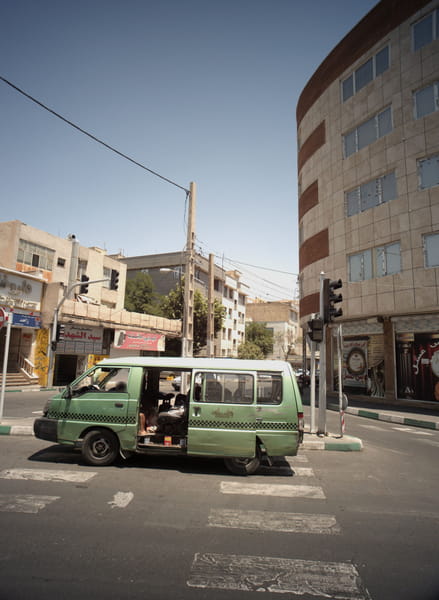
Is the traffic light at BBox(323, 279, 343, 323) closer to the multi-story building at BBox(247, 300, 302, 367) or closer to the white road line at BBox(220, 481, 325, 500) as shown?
the white road line at BBox(220, 481, 325, 500)

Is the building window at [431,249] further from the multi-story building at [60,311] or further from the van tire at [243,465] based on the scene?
the multi-story building at [60,311]

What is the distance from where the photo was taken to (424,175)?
60.1 feet

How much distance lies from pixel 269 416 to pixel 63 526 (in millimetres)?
3635

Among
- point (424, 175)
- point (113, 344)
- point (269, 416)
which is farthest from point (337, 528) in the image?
point (113, 344)

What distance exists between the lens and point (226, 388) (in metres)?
6.96

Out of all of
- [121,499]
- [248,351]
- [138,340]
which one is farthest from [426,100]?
[248,351]

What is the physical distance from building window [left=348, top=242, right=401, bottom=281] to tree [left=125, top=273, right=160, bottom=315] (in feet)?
93.1

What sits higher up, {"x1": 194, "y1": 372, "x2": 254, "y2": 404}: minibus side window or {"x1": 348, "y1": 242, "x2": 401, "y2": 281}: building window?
{"x1": 348, "y1": 242, "x2": 401, "y2": 281}: building window

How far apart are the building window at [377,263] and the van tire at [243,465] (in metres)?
15.3

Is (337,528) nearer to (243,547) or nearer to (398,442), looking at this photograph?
(243,547)

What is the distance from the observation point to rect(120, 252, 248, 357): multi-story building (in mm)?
52888

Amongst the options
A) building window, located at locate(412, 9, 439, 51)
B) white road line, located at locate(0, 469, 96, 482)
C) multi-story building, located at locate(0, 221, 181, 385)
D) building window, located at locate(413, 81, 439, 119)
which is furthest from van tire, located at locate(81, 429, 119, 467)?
building window, located at locate(412, 9, 439, 51)

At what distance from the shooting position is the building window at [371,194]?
1994 cm

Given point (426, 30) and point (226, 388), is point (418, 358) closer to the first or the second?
point (226, 388)
